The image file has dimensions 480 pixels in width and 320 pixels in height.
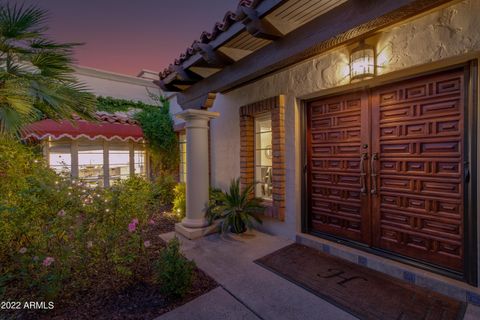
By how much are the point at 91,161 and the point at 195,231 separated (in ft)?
23.0

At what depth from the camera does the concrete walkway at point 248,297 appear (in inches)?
121

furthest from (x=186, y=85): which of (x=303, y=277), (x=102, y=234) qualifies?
(x=303, y=277)

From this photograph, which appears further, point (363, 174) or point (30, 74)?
point (30, 74)

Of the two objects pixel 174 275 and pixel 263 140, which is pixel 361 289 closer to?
pixel 174 275

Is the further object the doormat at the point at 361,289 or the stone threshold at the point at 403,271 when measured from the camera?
the stone threshold at the point at 403,271

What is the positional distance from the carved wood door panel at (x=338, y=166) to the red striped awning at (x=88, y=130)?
261 inches

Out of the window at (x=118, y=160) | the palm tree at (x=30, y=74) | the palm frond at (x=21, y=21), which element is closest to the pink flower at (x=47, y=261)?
the palm tree at (x=30, y=74)

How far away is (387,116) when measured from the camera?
13.7 feet

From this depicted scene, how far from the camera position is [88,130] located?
878 centimetres

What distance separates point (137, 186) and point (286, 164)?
3.48 metres

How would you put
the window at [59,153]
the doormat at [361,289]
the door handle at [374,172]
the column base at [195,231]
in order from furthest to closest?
the window at [59,153] → the column base at [195,231] → the door handle at [374,172] → the doormat at [361,289]

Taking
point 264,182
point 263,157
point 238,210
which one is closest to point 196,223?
point 238,210

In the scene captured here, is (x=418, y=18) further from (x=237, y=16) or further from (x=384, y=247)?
(x=384, y=247)

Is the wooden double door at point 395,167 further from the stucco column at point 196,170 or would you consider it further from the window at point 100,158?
the window at point 100,158
